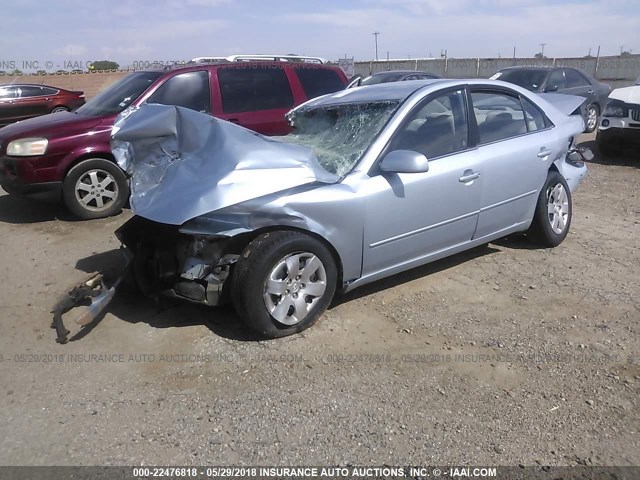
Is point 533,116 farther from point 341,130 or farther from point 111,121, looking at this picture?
point 111,121

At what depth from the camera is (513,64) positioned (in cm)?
3203

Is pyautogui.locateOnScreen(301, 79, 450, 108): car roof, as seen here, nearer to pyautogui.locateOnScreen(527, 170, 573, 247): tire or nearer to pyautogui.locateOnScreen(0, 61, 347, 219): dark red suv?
pyautogui.locateOnScreen(527, 170, 573, 247): tire

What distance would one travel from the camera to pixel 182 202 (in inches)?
136

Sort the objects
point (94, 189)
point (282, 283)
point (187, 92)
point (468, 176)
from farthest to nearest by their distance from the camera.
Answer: point (187, 92) < point (94, 189) < point (468, 176) < point (282, 283)

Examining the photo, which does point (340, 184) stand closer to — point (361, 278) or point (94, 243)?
point (361, 278)

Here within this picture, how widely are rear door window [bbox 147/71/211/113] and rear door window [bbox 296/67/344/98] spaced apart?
4.41ft

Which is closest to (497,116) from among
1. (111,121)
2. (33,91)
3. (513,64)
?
(111,121)

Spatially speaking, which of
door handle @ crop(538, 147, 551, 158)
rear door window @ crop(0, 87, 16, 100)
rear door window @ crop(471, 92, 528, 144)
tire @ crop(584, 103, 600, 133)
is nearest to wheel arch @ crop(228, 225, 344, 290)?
rear door window @ crop(471, 92, 528, 144)

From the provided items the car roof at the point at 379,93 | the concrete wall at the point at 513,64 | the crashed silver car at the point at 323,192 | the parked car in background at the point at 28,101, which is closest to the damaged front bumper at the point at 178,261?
the crashed silver car at the point at 323,192

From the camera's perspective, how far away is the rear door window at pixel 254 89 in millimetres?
6785

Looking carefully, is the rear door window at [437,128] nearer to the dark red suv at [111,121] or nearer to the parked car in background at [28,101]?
the dark red suv at [111,121]

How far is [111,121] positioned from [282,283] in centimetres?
399

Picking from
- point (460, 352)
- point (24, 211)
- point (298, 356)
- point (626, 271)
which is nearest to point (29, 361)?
point (298, 356)

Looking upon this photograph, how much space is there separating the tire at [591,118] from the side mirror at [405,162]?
33.7 ft
